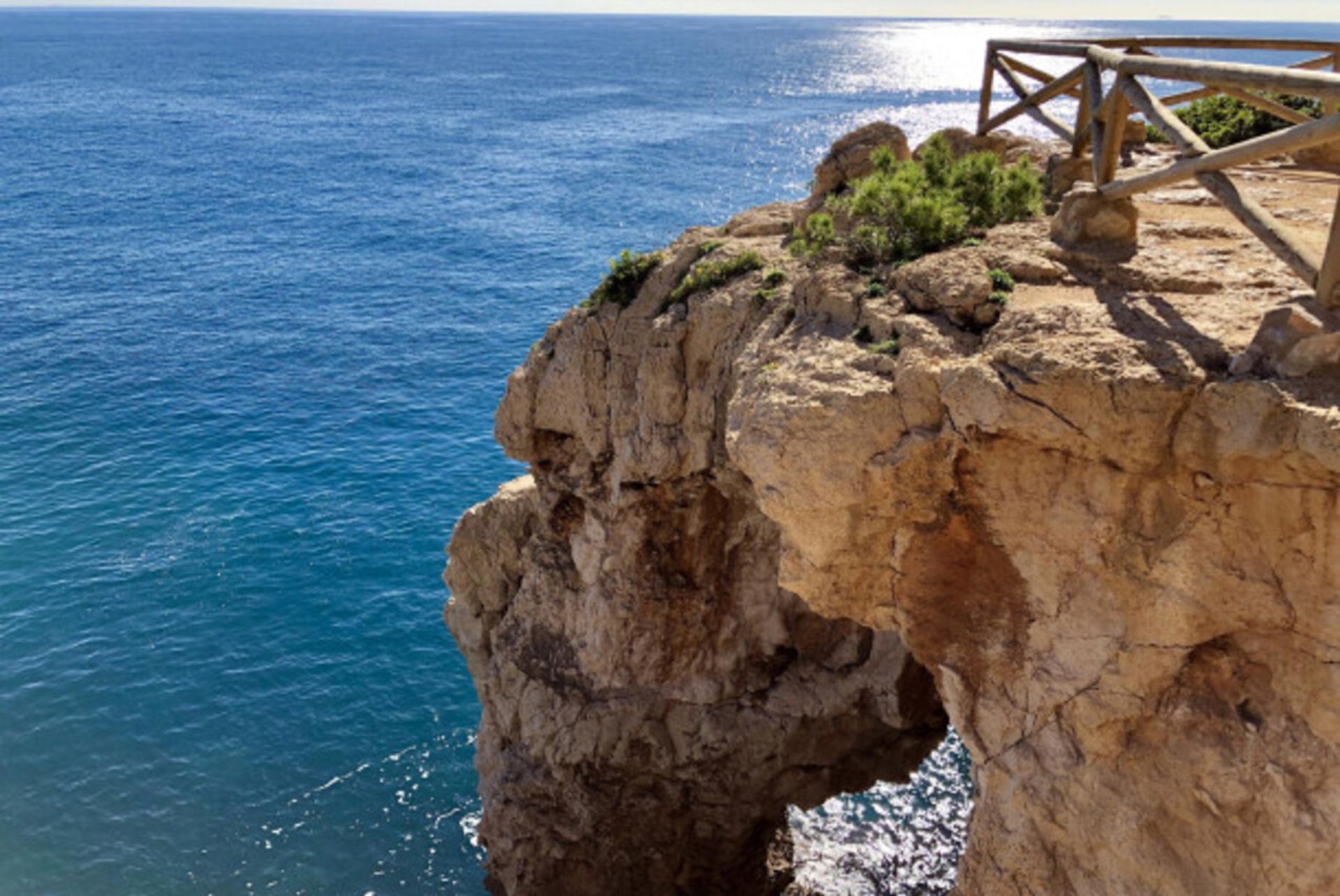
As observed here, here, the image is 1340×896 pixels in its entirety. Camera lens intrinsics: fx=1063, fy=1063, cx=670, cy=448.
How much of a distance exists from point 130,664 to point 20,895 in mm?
10094

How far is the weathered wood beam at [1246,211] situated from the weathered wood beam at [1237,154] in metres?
0.22

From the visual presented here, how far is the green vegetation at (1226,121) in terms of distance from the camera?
26734mm

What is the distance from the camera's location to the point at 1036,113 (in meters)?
23.4

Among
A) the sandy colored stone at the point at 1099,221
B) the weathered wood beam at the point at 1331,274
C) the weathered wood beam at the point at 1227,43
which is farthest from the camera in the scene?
the weathered wood beam at the point at 1227,43

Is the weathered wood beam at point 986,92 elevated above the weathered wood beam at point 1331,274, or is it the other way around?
the weathered wood beam at point 986,92

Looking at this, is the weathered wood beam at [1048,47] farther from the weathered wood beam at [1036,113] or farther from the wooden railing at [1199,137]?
the weathered wood beam at [1036,113]

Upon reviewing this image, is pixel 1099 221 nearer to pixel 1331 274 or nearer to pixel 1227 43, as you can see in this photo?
pixel 1331 274

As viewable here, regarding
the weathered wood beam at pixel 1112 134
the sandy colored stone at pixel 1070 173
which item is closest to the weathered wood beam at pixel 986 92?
the sandy colored stone at pixel 1070 173

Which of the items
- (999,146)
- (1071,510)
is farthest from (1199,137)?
(999,146)

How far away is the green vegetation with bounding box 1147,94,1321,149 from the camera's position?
26.7 metres

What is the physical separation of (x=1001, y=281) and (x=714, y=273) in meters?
8.22

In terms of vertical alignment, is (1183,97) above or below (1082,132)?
above

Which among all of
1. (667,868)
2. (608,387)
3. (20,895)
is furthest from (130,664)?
(608,387)

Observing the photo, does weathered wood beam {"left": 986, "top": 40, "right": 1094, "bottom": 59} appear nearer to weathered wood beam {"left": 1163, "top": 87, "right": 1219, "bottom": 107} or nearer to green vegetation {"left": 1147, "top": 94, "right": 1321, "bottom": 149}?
weathered wood beam {"left": 1163, "top": 87, "right": 1219, "bottom": 107}
